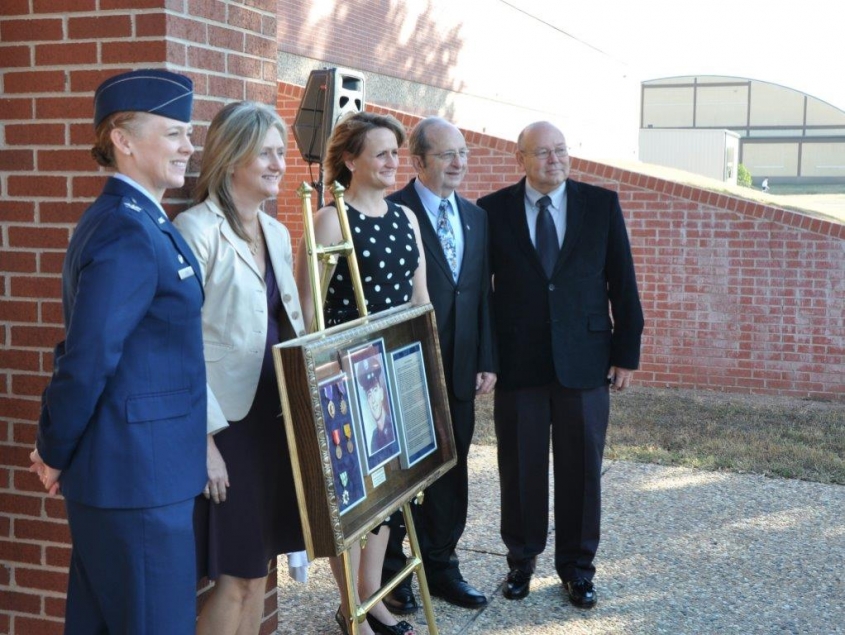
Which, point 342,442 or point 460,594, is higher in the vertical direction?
point 342,442

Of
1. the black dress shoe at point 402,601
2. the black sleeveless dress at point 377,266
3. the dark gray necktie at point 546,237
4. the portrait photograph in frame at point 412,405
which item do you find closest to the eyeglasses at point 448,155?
the dark gray necktie at point 546,237

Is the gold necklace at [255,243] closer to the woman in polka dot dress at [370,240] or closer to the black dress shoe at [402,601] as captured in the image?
the woman in polka dot dress at [370,240]

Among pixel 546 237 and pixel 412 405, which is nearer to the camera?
pixel 412 405

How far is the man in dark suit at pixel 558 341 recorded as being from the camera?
486cm

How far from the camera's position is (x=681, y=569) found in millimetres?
5398

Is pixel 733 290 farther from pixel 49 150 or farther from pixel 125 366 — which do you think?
pixel 125 366

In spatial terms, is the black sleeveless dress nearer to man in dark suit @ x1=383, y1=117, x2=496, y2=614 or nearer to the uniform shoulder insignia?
man in dark suit @ x1=383, y1=117, x2=496, y2=614

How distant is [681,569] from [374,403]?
8.68 feet

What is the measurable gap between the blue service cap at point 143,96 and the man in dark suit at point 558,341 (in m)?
2.35

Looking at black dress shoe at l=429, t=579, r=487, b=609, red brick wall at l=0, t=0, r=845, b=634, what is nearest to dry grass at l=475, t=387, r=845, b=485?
black dress shoe at l=429, t=579, r=487, b=609

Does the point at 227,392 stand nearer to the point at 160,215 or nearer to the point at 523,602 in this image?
the point at 160,215

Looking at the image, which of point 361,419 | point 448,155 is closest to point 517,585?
point 361,419

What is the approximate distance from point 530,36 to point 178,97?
3076cm

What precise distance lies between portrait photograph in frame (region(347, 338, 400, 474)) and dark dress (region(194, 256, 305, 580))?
263 millimetres
